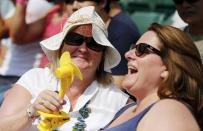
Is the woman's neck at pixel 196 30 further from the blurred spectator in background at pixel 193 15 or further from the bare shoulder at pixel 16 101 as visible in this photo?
the bare shoulder at pixel 16 101

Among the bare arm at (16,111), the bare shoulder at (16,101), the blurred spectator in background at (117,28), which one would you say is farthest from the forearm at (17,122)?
the blurred spectator in background at (117,28)

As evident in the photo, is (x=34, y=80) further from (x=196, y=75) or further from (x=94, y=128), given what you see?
(x=196, y=75)

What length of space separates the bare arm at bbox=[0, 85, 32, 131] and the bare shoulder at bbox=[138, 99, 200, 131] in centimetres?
69

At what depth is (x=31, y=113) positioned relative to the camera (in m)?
2.72

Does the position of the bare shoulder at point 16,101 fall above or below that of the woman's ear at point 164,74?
below

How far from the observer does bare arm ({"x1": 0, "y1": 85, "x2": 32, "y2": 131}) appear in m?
2.80

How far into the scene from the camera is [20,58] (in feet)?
15.7

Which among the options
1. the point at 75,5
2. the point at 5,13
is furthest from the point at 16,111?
the point at 5,13

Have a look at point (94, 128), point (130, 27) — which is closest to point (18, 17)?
point (130, 27)

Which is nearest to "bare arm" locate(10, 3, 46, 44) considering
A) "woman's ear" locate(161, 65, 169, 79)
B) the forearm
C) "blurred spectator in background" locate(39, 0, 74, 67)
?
"blurred spectator in background" locate(39, 0, 74, 67)

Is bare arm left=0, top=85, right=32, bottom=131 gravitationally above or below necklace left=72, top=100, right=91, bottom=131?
above

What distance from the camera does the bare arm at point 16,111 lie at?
9.19 ft

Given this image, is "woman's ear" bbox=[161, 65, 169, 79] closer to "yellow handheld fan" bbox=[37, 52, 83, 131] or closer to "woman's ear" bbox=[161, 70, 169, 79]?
"woman's ear" bbox=[161, 70, 169, 79]

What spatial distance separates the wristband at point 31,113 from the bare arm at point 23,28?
6.37ft
